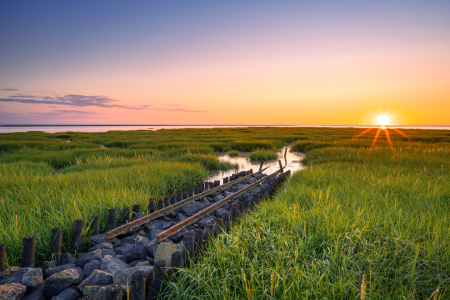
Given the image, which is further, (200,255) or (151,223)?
(151,223)

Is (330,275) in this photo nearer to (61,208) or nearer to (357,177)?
(61,208)

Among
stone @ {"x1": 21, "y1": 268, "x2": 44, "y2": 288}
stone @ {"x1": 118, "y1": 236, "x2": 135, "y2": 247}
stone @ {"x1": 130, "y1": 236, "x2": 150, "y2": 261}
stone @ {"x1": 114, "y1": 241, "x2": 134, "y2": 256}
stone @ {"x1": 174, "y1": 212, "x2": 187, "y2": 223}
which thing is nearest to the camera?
stone @ {"x1": 21, "y1": 268, "x2": 44, "y2": 288}

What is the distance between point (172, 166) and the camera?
9695 millimetres

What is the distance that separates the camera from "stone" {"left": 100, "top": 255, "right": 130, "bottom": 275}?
295 centimetres

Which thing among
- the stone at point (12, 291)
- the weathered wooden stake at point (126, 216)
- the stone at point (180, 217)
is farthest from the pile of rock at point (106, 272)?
the stone at point (180, 217)

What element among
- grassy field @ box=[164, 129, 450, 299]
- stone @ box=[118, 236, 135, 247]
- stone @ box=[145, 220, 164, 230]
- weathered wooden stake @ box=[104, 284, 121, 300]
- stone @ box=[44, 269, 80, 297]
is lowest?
stone @ box=[118, 236, 135, 247]

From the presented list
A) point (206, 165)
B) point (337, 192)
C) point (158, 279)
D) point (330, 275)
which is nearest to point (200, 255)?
point (158, 279)

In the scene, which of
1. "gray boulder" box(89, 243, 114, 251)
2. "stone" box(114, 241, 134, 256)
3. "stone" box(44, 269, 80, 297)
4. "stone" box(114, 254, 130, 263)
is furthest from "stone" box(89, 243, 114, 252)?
"stone" box(44, 269, 80, 297)

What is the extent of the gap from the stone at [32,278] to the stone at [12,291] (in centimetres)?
10

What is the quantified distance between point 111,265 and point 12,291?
0.97 metres

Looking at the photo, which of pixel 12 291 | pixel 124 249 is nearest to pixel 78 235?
pixel 124 249

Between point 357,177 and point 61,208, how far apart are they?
8350mm

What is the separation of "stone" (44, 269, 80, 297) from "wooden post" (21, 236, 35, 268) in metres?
0.64

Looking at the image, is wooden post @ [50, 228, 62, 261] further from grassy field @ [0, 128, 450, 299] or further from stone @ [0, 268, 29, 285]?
stone @ [0, 268, 29, 285]
